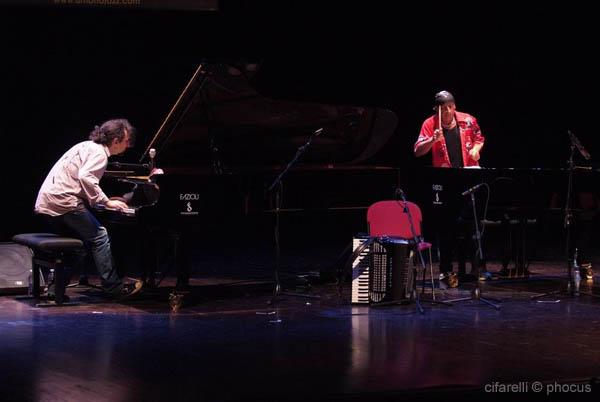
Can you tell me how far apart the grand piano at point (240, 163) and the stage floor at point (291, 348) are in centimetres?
68

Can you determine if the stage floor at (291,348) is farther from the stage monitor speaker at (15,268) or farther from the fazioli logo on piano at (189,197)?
the fazioli logo on piano at (189,197)

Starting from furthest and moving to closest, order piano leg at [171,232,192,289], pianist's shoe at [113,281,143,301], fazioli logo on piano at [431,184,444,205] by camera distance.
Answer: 1. fazioli logo on piano at [431,184,444,205]
2. piano leg at [171,232,192,289]
3. pianist's shoe at [113,281,143,301]

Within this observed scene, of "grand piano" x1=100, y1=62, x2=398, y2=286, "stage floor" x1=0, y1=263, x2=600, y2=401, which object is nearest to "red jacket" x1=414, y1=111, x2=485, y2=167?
"grand piano" x1=100, y1=62, x2=398, y2=286

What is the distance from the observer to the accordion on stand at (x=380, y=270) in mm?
7578

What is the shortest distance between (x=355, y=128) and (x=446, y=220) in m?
1.25

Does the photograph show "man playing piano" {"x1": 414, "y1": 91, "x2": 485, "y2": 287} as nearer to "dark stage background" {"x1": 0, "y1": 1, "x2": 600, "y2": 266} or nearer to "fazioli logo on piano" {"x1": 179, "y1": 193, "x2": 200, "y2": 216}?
"dark stage background" {"x1": 0, "y1": 1, "x2": 600, "y2": 266}

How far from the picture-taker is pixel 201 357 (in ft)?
18.8

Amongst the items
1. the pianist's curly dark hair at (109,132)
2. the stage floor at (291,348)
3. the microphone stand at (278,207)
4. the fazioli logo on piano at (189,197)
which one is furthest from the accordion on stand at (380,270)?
the pianist's curly dark hair at (109,132)

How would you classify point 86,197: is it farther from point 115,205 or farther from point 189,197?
point 189,197

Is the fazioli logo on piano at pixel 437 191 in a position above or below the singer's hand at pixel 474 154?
below

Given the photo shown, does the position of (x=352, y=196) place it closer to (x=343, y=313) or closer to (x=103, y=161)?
(x=343, y=313)

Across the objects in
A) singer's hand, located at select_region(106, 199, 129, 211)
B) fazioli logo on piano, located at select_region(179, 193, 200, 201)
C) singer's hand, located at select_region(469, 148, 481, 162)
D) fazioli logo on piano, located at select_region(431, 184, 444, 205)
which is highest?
singer's hand, located at select_region(469, 148, 481, 162)

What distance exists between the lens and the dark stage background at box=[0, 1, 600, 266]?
392 inches

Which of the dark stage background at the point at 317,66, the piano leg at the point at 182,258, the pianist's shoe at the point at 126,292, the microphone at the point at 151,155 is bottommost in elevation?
the pianist's shoe at the point at 126,292
